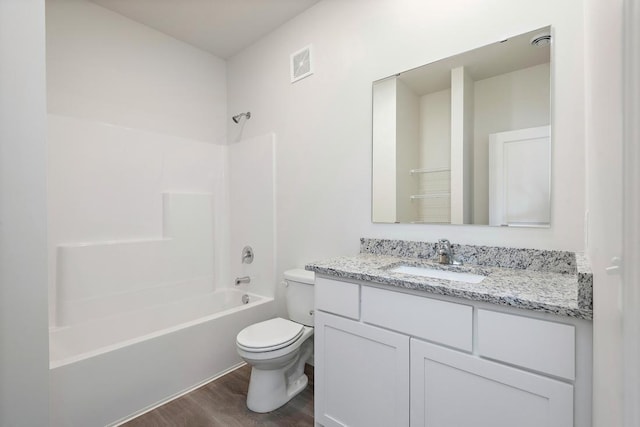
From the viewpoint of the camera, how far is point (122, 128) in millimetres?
2297

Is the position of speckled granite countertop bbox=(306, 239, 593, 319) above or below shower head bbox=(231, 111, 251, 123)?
below

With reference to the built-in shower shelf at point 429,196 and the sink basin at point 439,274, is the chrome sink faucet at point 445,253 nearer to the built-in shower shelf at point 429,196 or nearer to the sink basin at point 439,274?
the sink basin at point 439,274

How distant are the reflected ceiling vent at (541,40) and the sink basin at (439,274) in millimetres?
1120

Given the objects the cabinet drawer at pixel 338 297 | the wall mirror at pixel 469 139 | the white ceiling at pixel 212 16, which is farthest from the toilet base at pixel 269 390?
the white ceiling at pixel 212 16

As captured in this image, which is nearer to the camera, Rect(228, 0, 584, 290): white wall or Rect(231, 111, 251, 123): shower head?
Rect(228, 0, 584, 290): white wall

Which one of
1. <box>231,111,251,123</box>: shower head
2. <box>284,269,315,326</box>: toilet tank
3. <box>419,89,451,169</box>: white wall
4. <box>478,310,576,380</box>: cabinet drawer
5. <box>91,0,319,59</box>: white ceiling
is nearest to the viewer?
<box>478,310,576,380</box>: cabinet drawer

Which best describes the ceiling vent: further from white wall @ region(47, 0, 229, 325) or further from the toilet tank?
the toilet tank

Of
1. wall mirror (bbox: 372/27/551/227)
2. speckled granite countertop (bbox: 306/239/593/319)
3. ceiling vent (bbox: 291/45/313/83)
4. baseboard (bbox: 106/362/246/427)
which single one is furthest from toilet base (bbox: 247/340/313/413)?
ceiling vent (bbox: 291/45/313/83)

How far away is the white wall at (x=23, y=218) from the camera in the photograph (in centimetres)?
90

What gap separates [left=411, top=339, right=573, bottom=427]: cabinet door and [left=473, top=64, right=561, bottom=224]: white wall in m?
0.75

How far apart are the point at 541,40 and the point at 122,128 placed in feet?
9.21

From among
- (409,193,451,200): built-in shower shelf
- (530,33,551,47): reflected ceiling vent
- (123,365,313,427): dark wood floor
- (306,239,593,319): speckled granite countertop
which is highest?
(530,33,551,47): reflected ceiling vent

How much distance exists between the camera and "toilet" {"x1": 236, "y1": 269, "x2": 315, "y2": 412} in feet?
5.44

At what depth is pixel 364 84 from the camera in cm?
191
